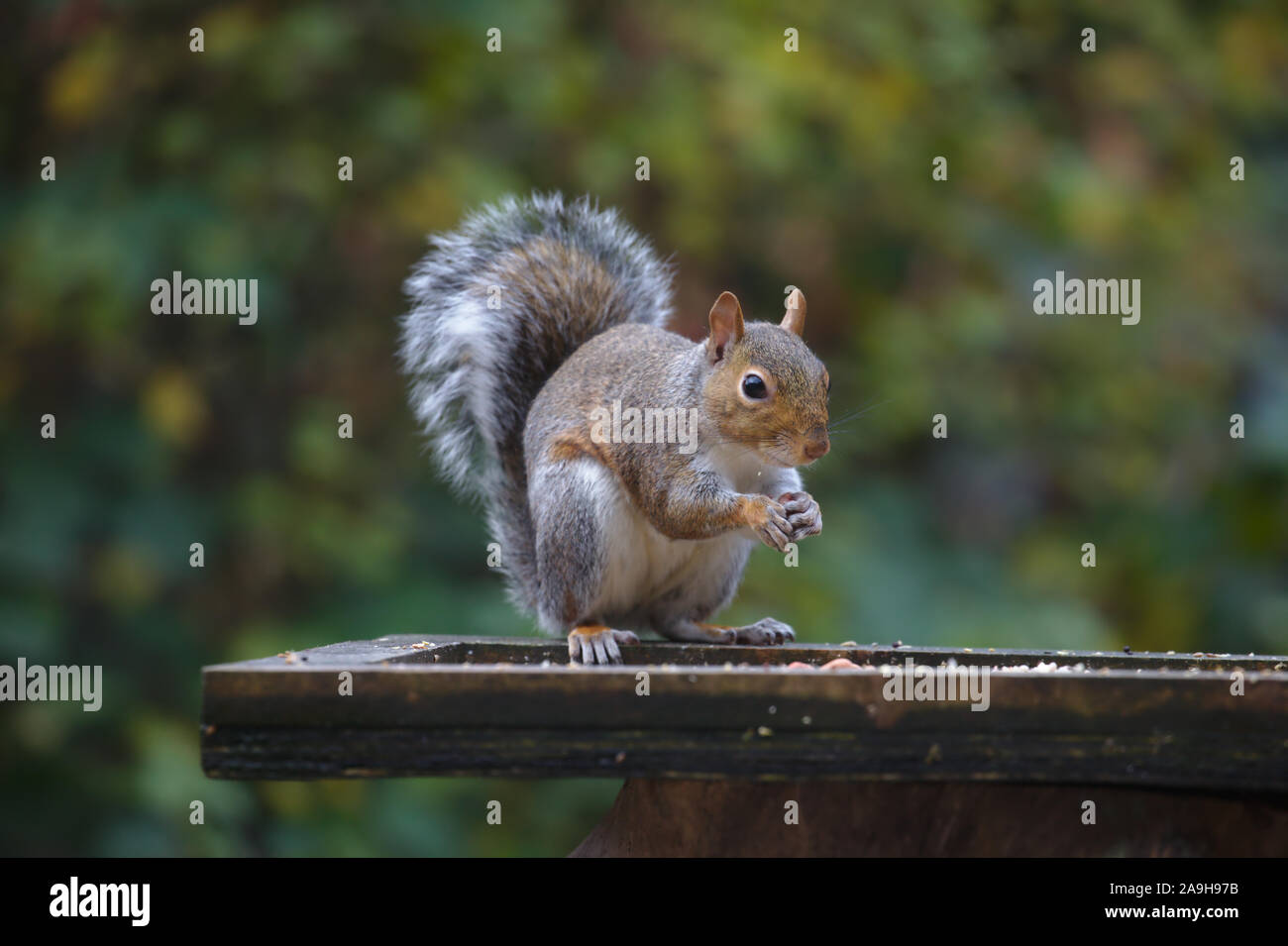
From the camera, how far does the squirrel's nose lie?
1.86 meters

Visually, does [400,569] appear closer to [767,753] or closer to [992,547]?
[992,547]

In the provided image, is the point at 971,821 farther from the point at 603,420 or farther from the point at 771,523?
the point at 603,420

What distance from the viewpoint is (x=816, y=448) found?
6.11 feet

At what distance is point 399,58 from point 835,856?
8.72 ft

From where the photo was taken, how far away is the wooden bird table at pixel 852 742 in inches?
51.4

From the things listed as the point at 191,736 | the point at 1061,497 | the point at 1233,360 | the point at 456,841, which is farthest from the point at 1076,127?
the point at 191,736

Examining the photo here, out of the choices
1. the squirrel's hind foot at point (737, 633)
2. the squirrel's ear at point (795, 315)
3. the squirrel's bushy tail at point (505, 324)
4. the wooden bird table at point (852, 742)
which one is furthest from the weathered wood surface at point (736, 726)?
the squirrel's bushy tail at point (505, 324)

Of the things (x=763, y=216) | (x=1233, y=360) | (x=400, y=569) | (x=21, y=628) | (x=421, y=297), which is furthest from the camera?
(x=1233, y=360)

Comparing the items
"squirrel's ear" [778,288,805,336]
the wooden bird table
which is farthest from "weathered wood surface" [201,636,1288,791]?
"squirrel's ear" [778,288,805,336]

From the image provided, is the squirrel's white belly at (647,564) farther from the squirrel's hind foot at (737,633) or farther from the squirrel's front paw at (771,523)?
the squirrel's front paw at (771,523)

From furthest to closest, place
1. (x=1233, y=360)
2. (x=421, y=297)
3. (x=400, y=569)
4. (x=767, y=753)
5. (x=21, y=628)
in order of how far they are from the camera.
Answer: (x=1233, y=360) → (x=400, y=569) → (x=21, y=628) → (x=421, y=297) → (x=767, y=753)

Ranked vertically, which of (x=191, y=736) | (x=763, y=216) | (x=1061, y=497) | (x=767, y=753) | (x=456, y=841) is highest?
(x=763, y=216)

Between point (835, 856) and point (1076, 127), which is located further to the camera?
point (1076, 127)

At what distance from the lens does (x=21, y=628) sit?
3260 millimetres
